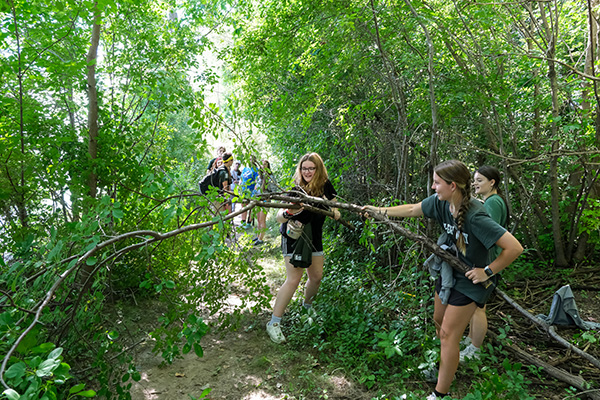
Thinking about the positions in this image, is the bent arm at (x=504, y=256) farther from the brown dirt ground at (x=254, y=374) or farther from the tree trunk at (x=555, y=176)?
the tree trunk at (x=555, y=176)

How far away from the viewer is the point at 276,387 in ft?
9.78

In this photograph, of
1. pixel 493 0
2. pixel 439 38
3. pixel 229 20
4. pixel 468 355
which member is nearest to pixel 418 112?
pixel 439 38

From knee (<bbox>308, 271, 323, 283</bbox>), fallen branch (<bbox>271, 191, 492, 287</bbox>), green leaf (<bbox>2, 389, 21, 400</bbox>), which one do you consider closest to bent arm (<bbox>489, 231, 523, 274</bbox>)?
fallen branch (<bbox>271, 191, 492, 287</bbox>)

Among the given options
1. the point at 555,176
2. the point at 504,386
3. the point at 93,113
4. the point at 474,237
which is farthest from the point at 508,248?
the point at 93,113

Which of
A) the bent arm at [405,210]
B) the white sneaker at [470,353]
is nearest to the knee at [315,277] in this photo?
the bent arm at [405,210]

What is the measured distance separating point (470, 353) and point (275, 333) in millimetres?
1788

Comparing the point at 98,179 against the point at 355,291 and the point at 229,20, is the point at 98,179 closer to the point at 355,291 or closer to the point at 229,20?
the point at 355,291

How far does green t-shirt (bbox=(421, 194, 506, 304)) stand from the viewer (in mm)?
2387

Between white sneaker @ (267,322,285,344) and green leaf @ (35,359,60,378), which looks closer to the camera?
green leaf @ (35,359,60,378)

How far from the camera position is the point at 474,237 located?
2.53 m

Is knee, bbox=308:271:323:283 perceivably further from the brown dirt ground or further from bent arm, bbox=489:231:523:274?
bent arm, bbox=489:231:523:274

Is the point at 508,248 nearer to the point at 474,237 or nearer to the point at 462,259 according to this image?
the point at 474,237

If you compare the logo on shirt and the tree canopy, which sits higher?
the tree canopy

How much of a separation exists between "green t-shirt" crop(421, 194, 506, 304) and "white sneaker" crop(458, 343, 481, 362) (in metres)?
0.82
